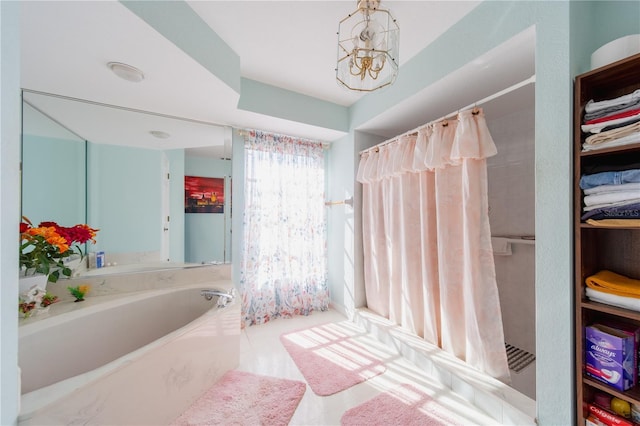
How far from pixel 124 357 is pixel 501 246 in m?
2.90

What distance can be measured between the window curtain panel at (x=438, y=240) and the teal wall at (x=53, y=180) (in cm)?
252

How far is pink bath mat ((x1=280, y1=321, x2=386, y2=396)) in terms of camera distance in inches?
72.1

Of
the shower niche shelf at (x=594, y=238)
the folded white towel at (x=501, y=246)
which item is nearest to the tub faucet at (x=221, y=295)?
the shower niche shelf at (x=594, y=238)

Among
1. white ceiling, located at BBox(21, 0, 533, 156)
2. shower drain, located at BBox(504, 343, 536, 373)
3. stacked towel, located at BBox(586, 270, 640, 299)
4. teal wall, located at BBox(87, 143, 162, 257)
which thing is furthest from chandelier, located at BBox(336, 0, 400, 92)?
shower drain, located at BBox(504, 343, 536, 373)

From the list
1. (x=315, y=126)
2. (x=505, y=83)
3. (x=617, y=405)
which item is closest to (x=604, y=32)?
(x=505, y=83)

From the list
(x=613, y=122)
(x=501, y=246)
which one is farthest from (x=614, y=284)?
(x=501, y=246)

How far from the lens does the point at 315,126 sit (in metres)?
2.68

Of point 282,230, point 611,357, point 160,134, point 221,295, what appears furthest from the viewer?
point 282,230

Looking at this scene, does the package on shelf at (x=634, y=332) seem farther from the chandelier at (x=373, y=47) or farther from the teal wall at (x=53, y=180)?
the teal wall at (x=53, y=180)

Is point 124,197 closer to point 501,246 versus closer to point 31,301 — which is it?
point 31,301

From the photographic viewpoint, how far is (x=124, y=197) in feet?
7.04

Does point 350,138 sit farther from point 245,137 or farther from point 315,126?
point 245,137

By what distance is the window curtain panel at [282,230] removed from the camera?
278cm

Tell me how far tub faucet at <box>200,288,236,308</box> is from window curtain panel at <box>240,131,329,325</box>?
52 cm
